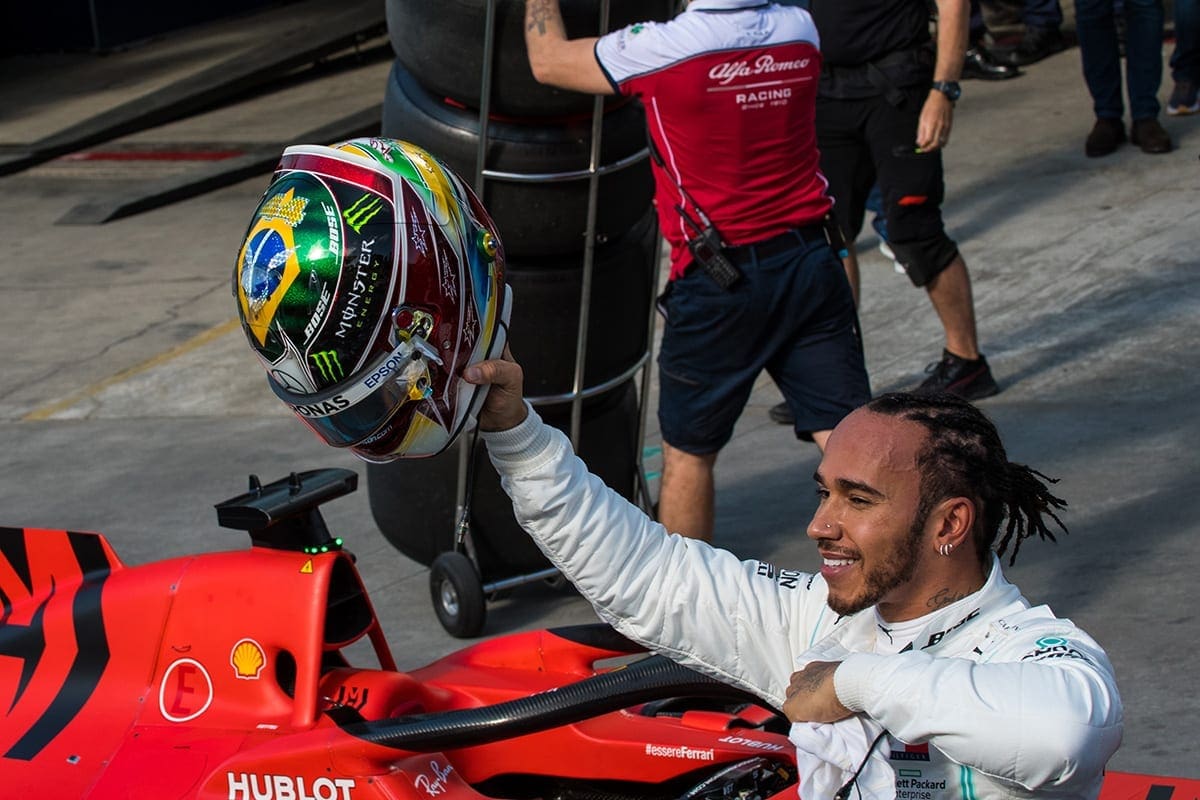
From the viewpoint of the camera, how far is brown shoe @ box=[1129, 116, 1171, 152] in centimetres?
934

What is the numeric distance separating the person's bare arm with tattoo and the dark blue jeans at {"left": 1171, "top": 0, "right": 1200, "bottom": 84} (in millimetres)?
6057

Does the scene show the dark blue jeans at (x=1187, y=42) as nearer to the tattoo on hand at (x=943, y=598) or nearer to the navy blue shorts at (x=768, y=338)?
the navy blue shorts at (x=768, y=338)

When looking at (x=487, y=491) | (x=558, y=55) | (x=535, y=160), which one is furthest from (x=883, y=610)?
(x=487, y=491)

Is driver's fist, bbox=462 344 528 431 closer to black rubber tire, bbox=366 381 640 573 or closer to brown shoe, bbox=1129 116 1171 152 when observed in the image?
black rubber tire, bbox=366 381 640 573

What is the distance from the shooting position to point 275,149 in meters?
12.2

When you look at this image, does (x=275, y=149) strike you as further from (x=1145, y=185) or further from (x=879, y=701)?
(x=879, y=701)

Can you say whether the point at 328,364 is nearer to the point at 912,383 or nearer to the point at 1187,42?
the point at 912,383

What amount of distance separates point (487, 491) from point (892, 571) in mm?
2869

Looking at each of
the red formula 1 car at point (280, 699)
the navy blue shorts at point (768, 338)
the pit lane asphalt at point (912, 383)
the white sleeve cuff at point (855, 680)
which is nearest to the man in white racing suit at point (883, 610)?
the white sleeve cuff at point (855, 680)

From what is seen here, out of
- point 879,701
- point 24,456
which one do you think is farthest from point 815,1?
point 879,701

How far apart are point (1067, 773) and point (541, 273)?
3.07m

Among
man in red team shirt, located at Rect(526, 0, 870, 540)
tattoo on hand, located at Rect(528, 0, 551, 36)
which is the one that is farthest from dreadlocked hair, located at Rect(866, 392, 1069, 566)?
tattoo on hand, located at Rect(528, 0, 551, 36)

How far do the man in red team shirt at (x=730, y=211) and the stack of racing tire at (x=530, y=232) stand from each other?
0.90 feet

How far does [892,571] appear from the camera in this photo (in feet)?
7.95
